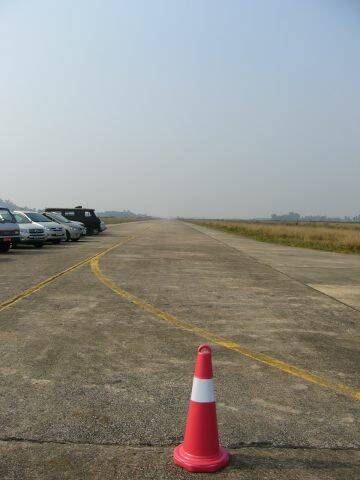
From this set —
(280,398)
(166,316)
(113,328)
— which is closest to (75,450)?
(280,398)

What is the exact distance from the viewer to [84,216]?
34750mm

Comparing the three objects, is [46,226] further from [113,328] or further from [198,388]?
[198,388]

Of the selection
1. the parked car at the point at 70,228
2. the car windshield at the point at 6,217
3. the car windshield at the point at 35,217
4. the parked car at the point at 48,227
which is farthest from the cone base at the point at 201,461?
the parked car at the point at 70,228

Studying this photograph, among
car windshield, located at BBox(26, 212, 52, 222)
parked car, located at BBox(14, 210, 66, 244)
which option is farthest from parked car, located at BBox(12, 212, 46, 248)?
car windshield, located at BBox(26, 212, 52, 222)

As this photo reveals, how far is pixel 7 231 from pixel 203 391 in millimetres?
16570

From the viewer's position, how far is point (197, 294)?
406 inches

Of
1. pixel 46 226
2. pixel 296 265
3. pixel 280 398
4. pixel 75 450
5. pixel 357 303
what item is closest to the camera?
pixel 75 450

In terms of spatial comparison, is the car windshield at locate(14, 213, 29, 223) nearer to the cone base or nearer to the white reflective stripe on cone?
the white reflective stripe on cone

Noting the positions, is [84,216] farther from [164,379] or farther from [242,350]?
[164,379]

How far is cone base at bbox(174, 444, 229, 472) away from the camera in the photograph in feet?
10.7

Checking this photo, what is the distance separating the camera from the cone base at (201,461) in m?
3.28

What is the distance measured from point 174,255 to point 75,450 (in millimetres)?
16228

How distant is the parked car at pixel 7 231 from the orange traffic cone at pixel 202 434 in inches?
644

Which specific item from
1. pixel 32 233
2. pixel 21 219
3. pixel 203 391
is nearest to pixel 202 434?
pixel 203 391
